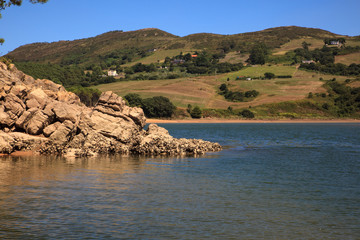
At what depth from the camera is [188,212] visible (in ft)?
56.0

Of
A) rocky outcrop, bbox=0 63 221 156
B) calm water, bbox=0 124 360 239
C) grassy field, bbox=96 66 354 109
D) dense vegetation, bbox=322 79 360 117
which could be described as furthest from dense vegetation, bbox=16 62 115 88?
calm water, bbox=0 124 360 239

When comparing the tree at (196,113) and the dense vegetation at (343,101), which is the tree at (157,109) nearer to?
the tree at (196,113)

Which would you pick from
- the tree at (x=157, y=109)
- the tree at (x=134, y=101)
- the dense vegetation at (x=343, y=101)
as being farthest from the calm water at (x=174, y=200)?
the dense vegetation at (x=343, y=101)

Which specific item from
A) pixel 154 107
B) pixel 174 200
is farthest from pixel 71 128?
pixel 154 107

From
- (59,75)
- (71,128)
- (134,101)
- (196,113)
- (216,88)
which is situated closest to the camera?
(71,128)

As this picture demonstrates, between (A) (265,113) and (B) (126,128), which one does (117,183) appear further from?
(A) (265,113)

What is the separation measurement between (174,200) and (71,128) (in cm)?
1906

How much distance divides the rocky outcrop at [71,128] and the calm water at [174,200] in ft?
11.9

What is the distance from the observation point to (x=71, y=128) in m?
35.7

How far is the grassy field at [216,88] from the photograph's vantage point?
15212 centimetres

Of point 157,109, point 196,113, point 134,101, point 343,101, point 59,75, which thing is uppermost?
point 59,75

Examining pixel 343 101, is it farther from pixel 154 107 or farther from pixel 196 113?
pixel 154 107

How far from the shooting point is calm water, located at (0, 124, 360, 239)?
573 inches

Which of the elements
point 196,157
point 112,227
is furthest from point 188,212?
point 196,157
